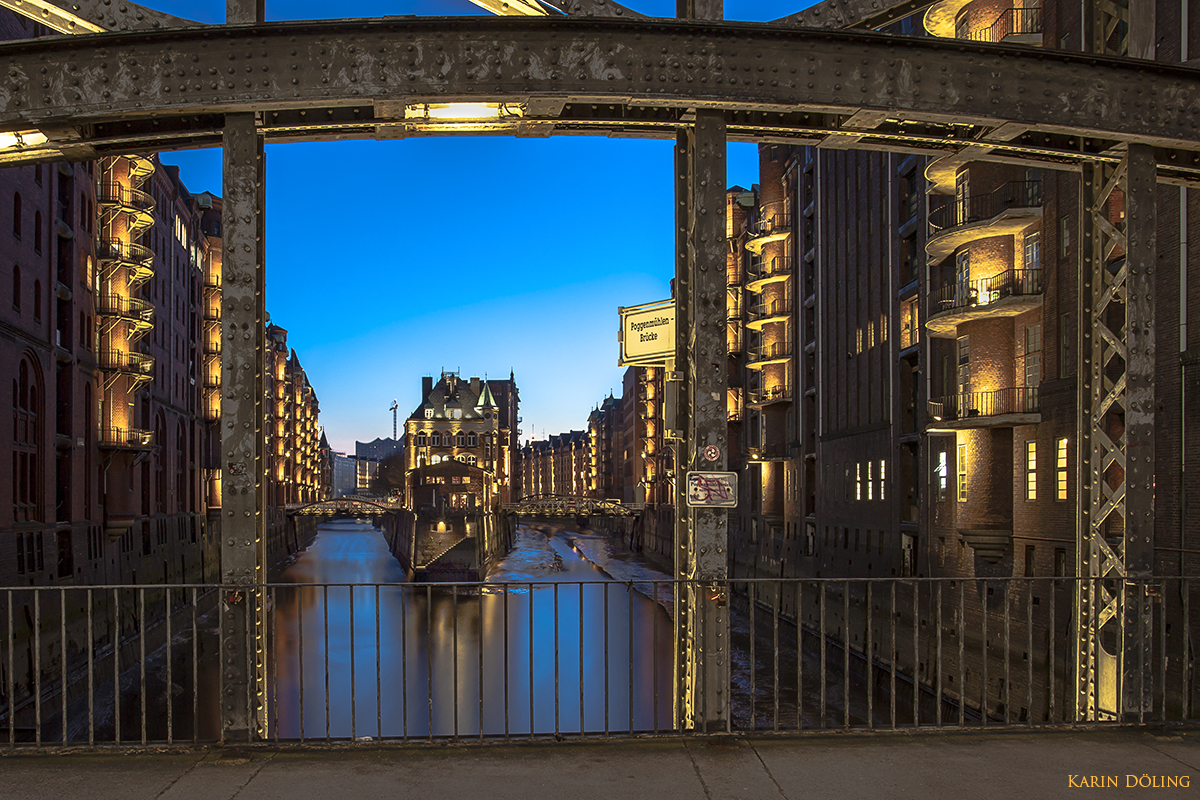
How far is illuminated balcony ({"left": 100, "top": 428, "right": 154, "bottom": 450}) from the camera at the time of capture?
1543 inches

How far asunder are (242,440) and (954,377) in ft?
87.2

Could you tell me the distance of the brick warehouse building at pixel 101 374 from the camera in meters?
29.7

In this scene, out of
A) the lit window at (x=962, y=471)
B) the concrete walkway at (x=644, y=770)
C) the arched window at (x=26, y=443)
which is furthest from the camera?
the arched window at (x=26, y=443)

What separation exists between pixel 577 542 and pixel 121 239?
97.3m

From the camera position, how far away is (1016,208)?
24.6 m

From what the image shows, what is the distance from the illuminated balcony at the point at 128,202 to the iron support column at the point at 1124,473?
40.5m

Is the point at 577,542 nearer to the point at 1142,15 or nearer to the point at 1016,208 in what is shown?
the point at 1016,208

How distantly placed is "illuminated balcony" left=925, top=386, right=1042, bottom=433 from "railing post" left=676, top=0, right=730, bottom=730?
63.5 ft

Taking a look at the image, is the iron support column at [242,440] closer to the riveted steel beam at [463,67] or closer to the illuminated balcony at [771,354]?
the riveted steel beam at [463,67]

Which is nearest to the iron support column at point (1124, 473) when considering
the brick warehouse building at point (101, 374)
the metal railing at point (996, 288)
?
the metal railing at point (996, 288)

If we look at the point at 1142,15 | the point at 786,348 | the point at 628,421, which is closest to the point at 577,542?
the point at 628,421

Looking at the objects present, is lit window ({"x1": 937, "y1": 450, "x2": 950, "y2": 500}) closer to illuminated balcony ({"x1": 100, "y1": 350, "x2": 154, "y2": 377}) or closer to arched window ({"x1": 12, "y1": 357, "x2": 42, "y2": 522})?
arched window ({"x1": 12, "y1": 357, "x2": 42, "y2": 522})

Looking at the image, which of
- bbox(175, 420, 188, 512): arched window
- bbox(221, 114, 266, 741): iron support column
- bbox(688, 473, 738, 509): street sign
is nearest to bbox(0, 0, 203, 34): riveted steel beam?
bbox(221, 114, 266, 741): iron support column

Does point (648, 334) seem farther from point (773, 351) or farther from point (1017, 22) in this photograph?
point (773, 351)
